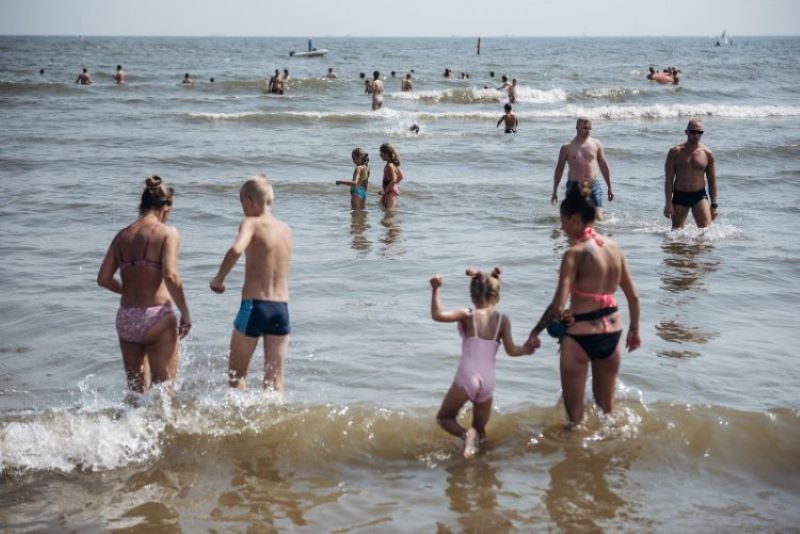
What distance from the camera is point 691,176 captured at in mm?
10805

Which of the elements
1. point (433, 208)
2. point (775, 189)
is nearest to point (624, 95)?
point (775, 189)

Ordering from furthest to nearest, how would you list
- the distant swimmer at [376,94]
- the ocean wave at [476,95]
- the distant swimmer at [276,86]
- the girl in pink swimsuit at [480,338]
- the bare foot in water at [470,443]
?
1. the ocean wave at [476,95]
2. the distant swimmer at [276,86]
3. the distant swimmer at [376,94]
4. the bare foot in water at [470,443]
5. the girl in pink swimsuit at [480,338]

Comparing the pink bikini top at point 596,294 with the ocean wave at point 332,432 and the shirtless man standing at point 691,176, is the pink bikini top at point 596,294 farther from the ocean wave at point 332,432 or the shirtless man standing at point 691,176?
the shirtless man standing at point 691,176

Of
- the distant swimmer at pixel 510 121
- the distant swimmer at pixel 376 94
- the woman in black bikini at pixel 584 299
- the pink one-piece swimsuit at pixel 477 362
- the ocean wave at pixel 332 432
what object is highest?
the distant swimmer at pixel 376 94

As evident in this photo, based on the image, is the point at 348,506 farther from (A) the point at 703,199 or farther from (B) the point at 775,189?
(B) the point at 775,189

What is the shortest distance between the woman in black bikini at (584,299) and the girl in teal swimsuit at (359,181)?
27.3ft

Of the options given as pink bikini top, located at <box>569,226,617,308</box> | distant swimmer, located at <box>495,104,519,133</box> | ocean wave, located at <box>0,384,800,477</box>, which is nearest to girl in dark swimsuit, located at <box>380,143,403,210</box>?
ocean wave, located at <box>0,384,800,477</box>

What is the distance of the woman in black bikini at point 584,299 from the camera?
5.33 m

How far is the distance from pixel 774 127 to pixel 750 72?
29857 millimetres

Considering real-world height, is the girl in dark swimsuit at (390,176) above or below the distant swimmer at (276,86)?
below

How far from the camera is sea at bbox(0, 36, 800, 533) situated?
505cm

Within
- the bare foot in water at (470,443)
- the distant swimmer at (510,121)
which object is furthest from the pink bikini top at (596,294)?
the distant swimmer at (510,121)

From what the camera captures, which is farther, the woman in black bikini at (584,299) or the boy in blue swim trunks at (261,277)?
the boy in blue swim trunks at (261,277)

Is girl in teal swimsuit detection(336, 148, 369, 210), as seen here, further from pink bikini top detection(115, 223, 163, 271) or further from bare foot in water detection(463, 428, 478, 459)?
bare foot in water detection(463, 428, 478, 459)
